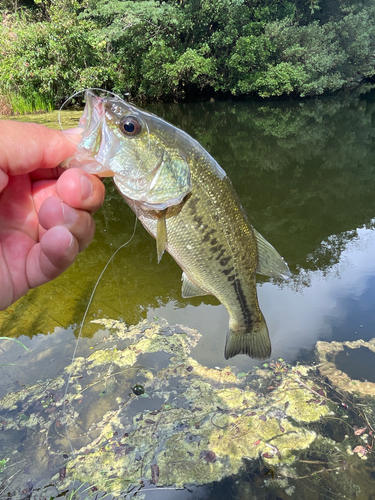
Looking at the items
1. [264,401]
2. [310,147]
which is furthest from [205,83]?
[264,401]

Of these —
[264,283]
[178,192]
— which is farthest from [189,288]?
[264,283]

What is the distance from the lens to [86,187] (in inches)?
60.6

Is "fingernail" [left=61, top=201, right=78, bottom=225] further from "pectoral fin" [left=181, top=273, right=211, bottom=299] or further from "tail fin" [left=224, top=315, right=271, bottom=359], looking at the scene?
"tail fin" [left=224, top=315, right=271, bottom=359]

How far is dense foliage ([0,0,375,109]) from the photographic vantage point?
15609 mm

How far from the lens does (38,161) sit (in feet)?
5.17

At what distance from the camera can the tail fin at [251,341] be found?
2.12 m

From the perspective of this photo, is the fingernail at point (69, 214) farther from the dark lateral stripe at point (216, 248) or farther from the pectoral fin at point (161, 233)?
the dark lateral stripe at point (216, 248)

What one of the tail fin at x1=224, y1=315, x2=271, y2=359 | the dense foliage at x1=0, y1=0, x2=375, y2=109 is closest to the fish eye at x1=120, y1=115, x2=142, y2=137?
the tail fin at x1=224, y1=315, x2=271, y2=359

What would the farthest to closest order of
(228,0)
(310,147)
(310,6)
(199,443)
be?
1. (310,6)
2. (228,0)
3. (310,147)
4. (199,443)

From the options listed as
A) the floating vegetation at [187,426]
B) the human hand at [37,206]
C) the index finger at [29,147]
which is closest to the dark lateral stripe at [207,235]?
the human hand at [37,206]

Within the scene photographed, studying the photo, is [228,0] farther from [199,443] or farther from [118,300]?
[199,443]

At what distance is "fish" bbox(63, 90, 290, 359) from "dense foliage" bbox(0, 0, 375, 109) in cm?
1518

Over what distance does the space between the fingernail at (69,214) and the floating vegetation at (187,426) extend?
2.30 meters

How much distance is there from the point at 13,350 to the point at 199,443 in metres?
2.46
